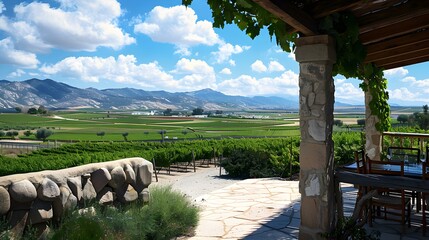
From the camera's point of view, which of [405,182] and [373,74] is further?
[373,74]

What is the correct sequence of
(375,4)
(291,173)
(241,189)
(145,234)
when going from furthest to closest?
(291,173) → (241,189) → (145,234) → (375,4)

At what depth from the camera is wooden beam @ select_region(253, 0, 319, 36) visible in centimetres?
284

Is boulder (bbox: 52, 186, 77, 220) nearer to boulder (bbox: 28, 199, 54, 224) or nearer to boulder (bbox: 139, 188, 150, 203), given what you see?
boulder (bbox: 28, 199, 54, 224)

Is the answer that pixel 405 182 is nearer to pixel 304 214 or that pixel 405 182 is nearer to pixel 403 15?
pixel 304 214

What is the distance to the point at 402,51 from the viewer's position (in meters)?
5.19

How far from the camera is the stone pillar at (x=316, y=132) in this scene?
11.5ft

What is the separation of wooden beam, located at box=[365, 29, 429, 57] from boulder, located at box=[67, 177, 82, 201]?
13.8 feet

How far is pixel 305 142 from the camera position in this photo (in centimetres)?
368

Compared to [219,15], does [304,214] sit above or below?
below

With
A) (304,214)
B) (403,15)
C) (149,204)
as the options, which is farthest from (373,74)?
(149,204)

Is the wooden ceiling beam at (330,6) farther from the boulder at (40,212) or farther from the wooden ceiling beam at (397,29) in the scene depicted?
the boulder at (40,212)

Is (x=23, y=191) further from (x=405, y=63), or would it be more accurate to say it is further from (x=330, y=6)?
(x=405, y=63)

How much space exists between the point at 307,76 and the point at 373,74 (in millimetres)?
3210

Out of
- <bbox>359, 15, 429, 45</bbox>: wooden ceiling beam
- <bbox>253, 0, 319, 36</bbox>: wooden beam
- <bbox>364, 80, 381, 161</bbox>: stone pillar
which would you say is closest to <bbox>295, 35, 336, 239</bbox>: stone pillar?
<bbox>253, 0, 319, 36</bbox>: wooden beam
